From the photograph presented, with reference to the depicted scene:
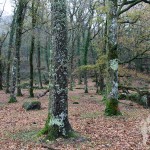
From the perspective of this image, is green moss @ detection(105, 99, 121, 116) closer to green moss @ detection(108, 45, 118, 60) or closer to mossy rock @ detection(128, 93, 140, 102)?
green moss @ detection(108, 45, 118, 60)

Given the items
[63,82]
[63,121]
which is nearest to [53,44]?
[63,82]

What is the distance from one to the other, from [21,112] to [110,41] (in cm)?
797

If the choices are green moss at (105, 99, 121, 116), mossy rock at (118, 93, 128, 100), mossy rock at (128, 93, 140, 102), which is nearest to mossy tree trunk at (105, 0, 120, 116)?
green moss at (105, 99, 121, 116)

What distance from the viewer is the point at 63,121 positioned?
11.0 m

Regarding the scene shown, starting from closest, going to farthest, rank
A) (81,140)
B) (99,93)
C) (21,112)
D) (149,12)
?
(81,140) → (21,112) → (149,12) → (99,93)

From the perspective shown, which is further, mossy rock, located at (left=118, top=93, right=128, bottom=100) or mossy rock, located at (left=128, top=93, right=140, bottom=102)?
mossy rock, located at (left=118, top=93, right=128, bottom=100)

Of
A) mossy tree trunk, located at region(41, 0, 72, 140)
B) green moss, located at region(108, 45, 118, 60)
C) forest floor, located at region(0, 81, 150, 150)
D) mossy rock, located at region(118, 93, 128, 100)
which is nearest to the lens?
forest floor, located at region(0, 81, 150, 150)

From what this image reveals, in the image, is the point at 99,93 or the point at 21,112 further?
the point at 99,93

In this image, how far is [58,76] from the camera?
429 inches

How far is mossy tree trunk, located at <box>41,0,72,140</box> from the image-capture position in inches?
430

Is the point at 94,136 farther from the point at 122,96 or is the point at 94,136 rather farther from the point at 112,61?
the point at 122,96

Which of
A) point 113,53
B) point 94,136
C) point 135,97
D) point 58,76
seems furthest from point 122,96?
point 58,76

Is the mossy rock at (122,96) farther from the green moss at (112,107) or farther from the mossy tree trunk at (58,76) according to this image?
the mossy tree trunk at (58,76)

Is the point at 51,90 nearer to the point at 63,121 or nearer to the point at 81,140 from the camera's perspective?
the point at 63,121
